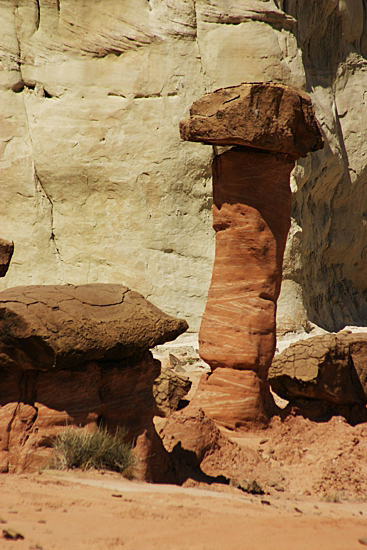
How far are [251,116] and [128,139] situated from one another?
8.68m

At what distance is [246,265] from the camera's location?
8945mm

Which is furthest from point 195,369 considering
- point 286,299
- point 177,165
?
point 177,165

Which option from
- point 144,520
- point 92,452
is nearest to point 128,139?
point 92,452

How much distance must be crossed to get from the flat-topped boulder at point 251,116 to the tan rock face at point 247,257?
1.50 ft

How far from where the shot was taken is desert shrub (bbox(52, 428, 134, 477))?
545 cm

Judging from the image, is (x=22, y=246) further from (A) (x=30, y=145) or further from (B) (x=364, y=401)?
(B) (x=364, y=401)

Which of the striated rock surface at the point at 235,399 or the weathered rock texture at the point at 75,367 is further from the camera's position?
the striated rock surface at the point at 235,399

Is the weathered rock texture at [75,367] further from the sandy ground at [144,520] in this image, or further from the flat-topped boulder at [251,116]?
the flat-topped boulder at [251,116]

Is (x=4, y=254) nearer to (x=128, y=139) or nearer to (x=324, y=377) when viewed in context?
(x=324, y=377)

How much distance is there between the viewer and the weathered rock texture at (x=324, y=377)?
334 inches

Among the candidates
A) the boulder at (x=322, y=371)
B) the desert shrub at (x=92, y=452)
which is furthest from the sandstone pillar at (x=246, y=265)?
the desert shrub at (x=92, y=452)

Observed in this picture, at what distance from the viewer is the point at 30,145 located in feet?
55.6

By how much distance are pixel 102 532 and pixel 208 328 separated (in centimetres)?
532

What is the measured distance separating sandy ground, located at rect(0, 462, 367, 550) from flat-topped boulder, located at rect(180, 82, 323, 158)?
454 centimetres
